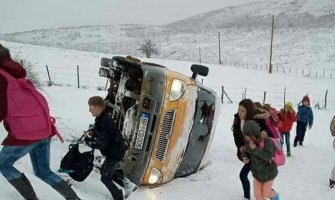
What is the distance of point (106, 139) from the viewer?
5.21m

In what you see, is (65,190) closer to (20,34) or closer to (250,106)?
(250,106)

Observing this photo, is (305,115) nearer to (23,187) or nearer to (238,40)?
(23,187)

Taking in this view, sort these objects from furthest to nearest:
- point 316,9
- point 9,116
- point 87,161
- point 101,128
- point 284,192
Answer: point 316,9, point 284,192, point 87,161, point 101,128, point 9,116

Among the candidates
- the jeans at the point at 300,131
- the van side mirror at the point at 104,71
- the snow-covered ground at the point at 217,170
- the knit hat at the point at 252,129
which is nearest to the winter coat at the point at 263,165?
the knit hat at the point at 252,129

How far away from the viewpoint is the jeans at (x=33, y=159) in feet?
13.8

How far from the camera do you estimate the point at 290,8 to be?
103 m

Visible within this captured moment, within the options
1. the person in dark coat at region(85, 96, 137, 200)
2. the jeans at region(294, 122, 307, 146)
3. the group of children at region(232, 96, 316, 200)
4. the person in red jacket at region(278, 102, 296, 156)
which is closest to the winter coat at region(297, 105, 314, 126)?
the jeans at region(294, 122, 307, 146)

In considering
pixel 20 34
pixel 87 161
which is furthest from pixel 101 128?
pixel 20 34

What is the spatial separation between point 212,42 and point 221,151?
61.5 m

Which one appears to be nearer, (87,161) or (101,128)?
(101,128)

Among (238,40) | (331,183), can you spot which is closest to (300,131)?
(331,183)

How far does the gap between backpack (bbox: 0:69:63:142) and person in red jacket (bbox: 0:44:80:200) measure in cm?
4

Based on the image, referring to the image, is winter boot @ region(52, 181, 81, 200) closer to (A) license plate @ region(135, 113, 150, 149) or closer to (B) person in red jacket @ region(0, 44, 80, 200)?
(B) person in red jacket @ region(0, 44, 80, 200)

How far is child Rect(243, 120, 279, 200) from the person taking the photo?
520 centimetres
